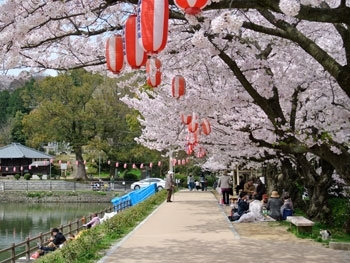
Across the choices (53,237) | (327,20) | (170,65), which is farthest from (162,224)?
(327,20)

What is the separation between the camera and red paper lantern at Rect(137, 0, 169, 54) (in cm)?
593

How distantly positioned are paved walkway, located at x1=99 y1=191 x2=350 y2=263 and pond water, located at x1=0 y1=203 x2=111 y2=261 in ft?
35.1

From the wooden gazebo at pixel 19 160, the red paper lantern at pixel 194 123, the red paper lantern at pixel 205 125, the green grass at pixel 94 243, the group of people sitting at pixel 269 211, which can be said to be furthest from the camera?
the wooden gazebo at pixel 19 160

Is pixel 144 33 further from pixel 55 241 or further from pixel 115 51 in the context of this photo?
pixel 55 241

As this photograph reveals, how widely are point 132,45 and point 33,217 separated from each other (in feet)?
90.4

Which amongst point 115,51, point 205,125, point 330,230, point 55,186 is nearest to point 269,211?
point 330,230

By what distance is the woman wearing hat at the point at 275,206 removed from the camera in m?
15.6

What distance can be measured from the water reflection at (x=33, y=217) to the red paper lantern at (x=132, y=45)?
53.6 ft

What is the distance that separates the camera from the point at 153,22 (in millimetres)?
5965

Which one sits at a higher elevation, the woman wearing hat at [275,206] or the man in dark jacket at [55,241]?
the woman wearing hat at [275,206]

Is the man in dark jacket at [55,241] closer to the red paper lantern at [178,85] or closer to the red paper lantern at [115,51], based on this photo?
the red paper lantern at [178,85]

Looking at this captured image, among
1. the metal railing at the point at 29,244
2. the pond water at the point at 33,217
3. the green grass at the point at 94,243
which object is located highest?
the green grass at the point at 94,243

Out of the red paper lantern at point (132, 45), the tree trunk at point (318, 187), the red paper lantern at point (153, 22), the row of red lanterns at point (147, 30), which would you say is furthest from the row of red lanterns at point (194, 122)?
the red paper lantern at point (153, 22)

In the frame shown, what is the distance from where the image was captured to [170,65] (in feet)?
40.9
